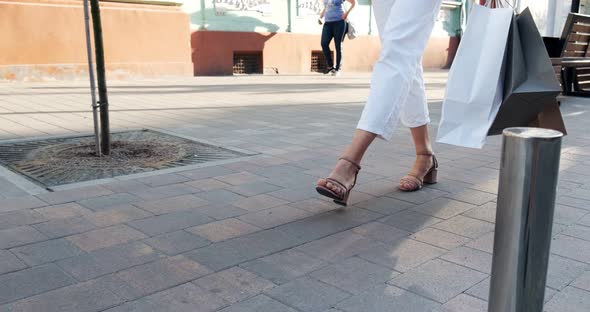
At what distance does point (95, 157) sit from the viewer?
4246 millimetres

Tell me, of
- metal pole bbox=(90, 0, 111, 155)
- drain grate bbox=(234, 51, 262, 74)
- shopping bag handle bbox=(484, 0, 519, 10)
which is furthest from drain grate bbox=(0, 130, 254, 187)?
drain grate bbox=(234, 51, 262, 74)

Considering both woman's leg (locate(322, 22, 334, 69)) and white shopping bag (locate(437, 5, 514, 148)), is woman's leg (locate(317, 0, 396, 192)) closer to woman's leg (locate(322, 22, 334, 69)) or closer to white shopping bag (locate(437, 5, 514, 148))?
white shopping bag (locate(437, 5, 514, 148))

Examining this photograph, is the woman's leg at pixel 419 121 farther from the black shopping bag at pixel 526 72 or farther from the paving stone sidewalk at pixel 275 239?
the black shopping bag at pixel 526 72

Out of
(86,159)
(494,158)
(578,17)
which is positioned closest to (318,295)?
(86,159)

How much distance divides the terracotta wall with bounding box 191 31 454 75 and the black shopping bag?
10012 mm

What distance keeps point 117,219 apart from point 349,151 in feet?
4.01

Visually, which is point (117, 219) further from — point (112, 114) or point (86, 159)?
point (112, 114)

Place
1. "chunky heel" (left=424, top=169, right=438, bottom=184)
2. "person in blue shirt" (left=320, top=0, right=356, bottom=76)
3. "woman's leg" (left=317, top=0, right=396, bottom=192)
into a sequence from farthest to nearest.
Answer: "person in blue shirt" (left=320, top=0, right=356, bottom=76), "chunky heel" (left=424, top=169, right=438, bottom=184), "woman's leg" (left=317, top=0, right=396, bottom=192)

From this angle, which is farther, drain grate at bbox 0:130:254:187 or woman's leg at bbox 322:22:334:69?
woman's leg at bbox 322:22:334:69

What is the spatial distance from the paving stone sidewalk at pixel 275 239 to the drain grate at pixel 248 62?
8228 mm

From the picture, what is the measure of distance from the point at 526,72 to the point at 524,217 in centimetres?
117

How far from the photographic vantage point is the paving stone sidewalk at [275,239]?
210cm

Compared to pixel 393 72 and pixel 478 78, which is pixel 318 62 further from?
pixel 478 78

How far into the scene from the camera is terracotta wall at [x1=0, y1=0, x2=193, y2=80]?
9.23 metres
